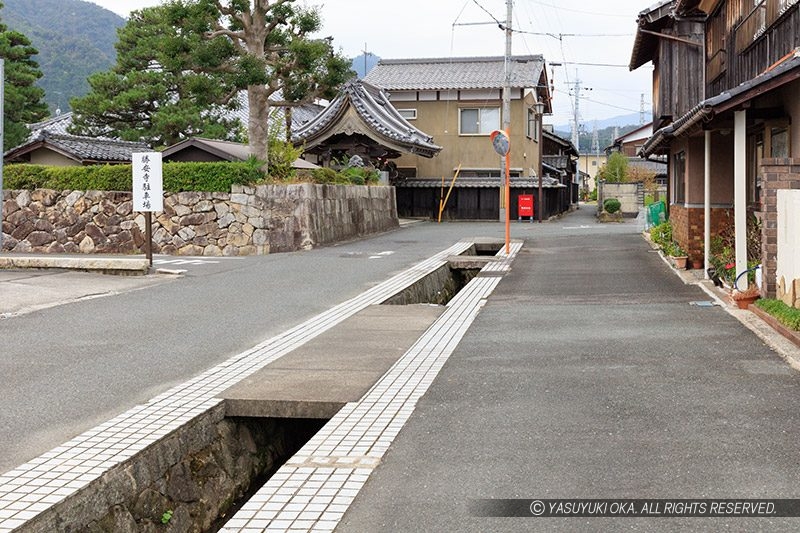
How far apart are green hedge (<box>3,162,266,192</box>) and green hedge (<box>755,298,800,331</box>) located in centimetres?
1468

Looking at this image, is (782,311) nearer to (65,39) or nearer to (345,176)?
(345,176)

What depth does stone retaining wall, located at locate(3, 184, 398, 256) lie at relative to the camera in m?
22.4

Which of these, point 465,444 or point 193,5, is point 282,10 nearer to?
point 193,5

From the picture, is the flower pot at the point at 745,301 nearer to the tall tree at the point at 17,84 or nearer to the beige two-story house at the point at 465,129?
the tall tree at the point at 17,84

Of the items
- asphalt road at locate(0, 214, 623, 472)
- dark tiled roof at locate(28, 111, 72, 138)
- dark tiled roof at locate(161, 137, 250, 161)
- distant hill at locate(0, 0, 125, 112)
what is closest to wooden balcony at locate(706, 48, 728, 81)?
asphalt road at locate(0, 214, 623, 472)

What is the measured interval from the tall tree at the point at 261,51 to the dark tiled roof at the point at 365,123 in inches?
461

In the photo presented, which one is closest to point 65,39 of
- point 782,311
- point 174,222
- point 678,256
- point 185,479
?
point 174,222

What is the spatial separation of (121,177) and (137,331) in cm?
1358

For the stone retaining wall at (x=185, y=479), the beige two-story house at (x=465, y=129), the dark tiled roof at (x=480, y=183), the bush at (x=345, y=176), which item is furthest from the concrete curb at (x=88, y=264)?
the beige two-story house at (x=465, y=129)

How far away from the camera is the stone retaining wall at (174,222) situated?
2244 cm

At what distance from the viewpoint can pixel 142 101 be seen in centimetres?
3169

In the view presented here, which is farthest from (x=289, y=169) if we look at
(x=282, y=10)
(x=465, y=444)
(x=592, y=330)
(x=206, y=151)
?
(x=465, y=444)

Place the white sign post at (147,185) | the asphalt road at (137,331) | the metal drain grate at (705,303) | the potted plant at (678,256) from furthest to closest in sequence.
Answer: the white sign post at (147,185) → the potted plant at (678,256) → the metal drain grate at (705,303) → the asphalt road at (137,331)

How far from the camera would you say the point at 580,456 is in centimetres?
528
